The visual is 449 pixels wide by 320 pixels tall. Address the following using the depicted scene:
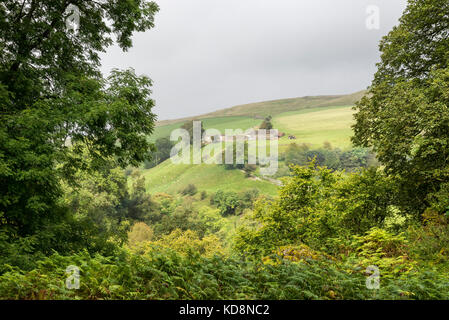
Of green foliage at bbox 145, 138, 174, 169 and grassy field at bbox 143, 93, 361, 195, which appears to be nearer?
grassy field at bbox 143, 93, 361, 195

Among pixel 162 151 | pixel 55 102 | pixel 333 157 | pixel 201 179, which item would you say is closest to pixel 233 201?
pixel 201 179

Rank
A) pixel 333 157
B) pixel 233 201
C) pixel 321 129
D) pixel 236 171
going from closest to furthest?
pixel 233 201, pixel 333 157, pixel 236 171, pixel 321 129

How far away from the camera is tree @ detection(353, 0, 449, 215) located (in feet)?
37.4

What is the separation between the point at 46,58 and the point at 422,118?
1550cm

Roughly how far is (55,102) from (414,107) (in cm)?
1500

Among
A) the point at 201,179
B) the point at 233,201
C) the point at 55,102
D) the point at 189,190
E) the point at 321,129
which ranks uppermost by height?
the point at 321,129

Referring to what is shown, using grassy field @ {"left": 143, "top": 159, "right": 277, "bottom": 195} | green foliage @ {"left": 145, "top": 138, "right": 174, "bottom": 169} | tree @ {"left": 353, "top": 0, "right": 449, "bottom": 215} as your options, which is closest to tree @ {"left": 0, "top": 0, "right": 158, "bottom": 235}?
tree @ {"left": 353, "top": 0, "right": 449, "bottom": 215}

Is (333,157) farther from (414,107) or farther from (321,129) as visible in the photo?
(414,107)

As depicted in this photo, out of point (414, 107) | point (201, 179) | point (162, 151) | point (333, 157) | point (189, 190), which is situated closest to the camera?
point (414, 107)

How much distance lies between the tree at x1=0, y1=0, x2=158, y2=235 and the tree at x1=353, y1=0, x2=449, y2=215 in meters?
11.6

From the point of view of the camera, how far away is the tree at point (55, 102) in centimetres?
770

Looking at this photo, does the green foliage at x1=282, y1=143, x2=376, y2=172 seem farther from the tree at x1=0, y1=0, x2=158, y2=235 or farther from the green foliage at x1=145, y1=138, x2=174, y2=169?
the tree at x1=0, y1=0, x2=158, y2=235

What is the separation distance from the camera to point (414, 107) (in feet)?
40.3
